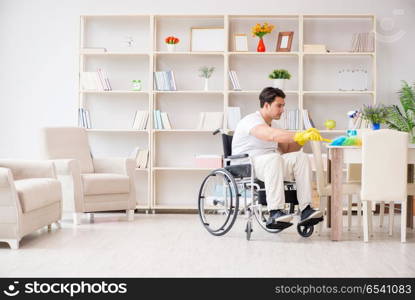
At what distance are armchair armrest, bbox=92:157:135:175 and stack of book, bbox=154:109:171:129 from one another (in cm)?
88

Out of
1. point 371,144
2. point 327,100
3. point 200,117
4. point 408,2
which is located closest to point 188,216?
point 200,117

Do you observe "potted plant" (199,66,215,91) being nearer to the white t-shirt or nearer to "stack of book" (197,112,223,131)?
"stack of book" (197,112,223,131)

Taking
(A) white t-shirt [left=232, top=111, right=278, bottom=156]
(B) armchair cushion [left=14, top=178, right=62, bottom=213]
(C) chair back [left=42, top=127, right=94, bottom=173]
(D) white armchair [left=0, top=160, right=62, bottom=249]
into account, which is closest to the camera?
(D) white armchair [left=0, top=160, right=62, bottom=249]

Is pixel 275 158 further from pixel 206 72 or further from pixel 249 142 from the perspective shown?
pixel 206 72

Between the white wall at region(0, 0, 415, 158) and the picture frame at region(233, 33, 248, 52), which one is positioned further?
the white wall at region(0, 0, 415, 158)

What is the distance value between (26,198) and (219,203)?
1.50 meters

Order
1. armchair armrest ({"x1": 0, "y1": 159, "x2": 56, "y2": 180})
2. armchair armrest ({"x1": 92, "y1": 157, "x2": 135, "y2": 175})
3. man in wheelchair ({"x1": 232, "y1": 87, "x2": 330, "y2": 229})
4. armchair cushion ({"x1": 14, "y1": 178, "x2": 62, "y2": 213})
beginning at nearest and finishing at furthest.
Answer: armchair cushion ({"x1": 14, "y1": 178, "x2": 62, "y2": 213}) → man in wheelchair ({"x1": 232, "y1": 87, "x2": 330, "y2": 229}) → armchair armrest ({"x1": 0, "y1": 159, "x2": 56, "y2": 180}) → armchair armrest ({"x1": 92, "y1": 157, "x2": 135, "y2": 175})

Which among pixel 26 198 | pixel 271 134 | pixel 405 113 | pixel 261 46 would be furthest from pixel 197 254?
pixel 405 113

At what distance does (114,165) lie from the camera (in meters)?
6.35

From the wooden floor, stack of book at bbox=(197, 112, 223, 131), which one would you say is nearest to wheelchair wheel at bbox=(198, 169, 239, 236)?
the wooden floor

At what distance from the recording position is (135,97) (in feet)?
24.4

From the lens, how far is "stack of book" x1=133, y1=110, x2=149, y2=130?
714cm

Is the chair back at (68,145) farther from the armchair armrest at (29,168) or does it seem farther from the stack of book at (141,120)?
the armchair armrest at (29,168)

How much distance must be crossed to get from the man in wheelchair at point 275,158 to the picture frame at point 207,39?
224 cm
